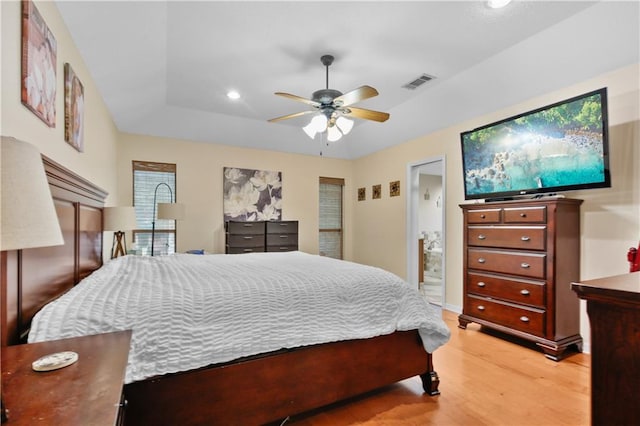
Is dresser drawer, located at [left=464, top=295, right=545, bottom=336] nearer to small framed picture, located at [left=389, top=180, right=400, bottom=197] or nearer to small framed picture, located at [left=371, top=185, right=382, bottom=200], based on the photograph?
small framed picture, located at [left=389, top=180, right=400, bottom=197]

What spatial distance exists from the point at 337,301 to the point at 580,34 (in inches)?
116

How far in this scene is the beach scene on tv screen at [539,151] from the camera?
257 cm

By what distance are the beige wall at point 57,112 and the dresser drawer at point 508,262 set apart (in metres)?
3.69

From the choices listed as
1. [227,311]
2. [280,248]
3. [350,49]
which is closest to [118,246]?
[280,248]

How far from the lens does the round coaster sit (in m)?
0.89

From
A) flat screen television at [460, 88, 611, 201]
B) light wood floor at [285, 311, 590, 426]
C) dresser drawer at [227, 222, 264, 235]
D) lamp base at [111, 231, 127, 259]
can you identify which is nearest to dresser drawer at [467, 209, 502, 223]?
flat screen television at [460, 88, 611, 201]

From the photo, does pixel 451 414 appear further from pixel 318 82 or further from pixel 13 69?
pixel 318 82

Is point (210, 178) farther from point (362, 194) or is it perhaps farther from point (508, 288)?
point (508, 288)

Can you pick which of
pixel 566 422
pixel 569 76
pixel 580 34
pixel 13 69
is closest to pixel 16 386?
pixel 13 69

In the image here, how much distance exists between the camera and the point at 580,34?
2.56m

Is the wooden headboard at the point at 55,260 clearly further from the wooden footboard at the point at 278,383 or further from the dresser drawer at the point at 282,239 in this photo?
the dresser drawer at the point at 282,239

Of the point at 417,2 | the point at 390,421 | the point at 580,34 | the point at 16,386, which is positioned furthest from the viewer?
the point at 580,34

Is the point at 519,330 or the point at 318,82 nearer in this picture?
the point at 519,330

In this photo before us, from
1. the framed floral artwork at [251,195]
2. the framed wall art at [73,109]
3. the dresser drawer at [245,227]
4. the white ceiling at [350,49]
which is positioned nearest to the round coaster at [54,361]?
the framed wall art at [73,109]
